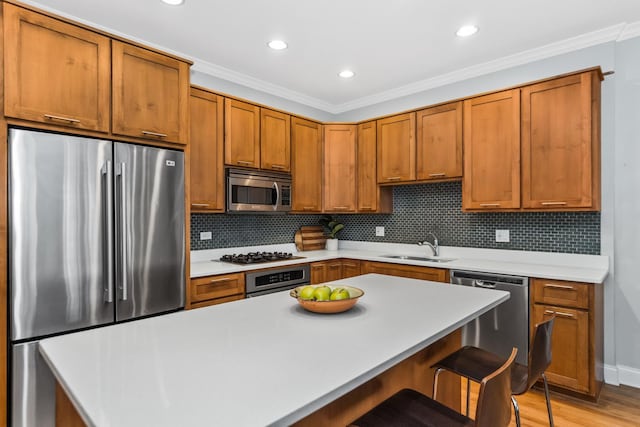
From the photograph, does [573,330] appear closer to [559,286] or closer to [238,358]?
[559,286]

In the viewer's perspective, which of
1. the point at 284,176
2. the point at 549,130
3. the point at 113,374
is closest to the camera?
the point at 113,374

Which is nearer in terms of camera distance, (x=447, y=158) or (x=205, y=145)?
(x=205, y=145)

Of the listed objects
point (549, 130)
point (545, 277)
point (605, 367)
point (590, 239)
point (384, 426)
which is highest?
point (549, 130)

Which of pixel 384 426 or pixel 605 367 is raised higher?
pixel 384 426

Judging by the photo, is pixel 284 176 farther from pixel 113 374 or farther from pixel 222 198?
pixel 113 374

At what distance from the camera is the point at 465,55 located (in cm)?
327

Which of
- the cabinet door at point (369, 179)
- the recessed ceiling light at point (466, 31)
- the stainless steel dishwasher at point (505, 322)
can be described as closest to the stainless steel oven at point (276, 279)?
the cabinet door at point (369, 179)

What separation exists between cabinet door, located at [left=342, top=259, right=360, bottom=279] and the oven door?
849 millimetres

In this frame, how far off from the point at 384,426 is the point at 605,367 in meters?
2.68

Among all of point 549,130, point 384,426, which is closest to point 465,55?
point 549,130

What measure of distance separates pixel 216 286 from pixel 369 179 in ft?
6.77

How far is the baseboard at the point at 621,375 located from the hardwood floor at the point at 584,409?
0.21ft

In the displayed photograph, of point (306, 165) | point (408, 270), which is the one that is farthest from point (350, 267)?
point (306, 165)

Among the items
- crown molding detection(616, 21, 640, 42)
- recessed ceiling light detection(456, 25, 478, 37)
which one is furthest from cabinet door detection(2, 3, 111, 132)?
crown molding detection(616, 21, 640, 42)
